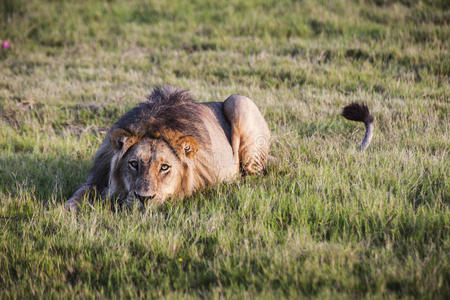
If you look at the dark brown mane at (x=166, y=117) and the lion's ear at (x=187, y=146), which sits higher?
the dark brown mane at (x=166, y=117)

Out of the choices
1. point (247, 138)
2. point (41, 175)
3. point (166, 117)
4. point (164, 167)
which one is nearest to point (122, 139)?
point (164, 167)

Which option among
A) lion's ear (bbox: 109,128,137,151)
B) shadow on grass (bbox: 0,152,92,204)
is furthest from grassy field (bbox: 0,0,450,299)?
lion's ear (bbox: 109,128,137,151)

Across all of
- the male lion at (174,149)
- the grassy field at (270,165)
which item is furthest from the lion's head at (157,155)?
the grassy field at (270,165)

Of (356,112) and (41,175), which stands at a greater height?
(356,112)

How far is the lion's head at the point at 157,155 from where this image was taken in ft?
13.3

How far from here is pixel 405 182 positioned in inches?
177

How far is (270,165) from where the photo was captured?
5.55 meters

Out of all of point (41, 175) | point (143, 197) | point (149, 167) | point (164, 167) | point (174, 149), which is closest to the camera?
point (143, 197)

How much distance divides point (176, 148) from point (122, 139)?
0.55 meters

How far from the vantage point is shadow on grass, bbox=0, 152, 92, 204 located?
4.80m

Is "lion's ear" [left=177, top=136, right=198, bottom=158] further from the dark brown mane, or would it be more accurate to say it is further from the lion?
the dark brown mane

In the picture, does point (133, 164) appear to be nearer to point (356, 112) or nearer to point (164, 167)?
point (164, 167)

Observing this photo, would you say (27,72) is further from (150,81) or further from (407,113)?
(407,113)

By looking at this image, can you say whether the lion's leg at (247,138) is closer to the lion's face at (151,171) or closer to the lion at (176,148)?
the lion at (176,148)
